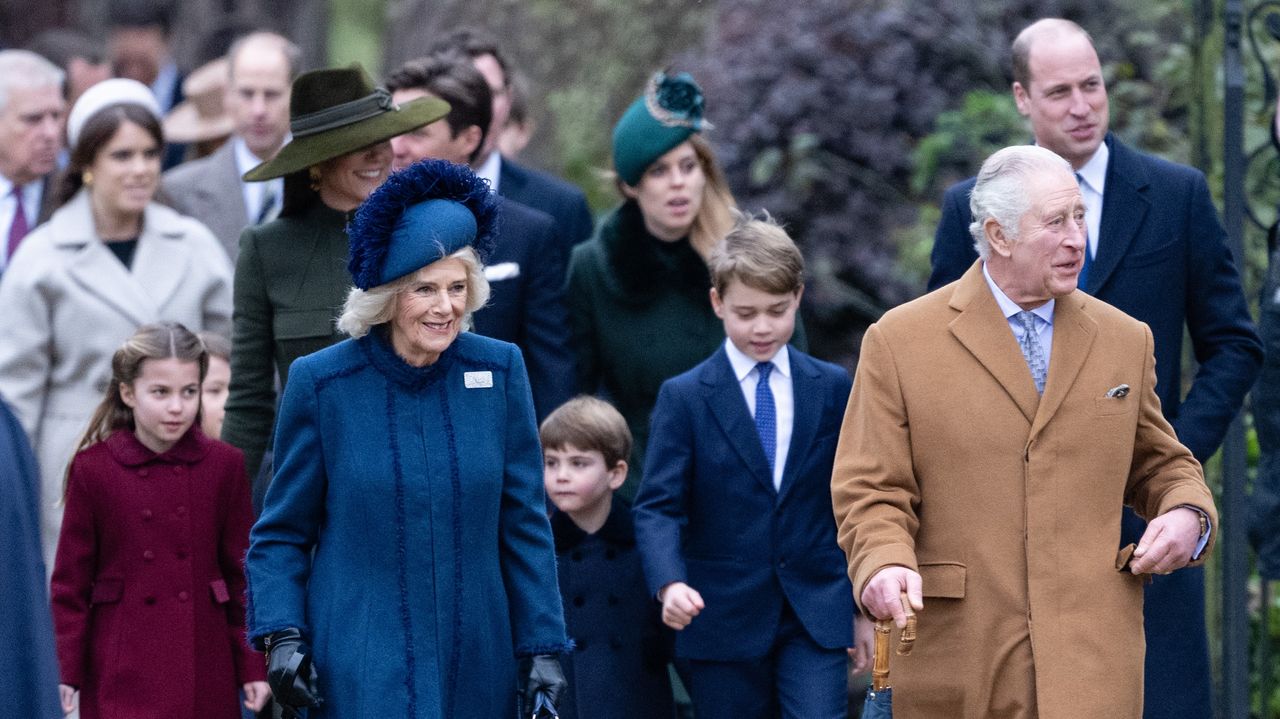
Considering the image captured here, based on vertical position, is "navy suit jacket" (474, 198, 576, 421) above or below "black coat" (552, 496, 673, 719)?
above

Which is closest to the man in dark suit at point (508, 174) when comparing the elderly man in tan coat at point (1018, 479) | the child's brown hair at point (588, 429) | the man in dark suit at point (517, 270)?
the man in dark suit at point (517, 270)

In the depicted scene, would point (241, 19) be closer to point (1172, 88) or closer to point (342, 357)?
point (1172, 88)

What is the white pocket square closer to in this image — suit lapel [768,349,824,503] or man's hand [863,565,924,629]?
suit lapel [768,349,824,503]

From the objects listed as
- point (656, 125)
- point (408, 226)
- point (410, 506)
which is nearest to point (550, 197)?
point (656, 125)

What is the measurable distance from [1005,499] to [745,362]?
1570 millimetres

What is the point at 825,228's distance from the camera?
10242 mm

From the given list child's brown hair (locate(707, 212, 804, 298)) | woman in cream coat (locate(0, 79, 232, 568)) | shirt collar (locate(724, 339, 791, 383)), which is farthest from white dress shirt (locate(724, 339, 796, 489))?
woman in cream coat (locate(0, 79, 232, 568))

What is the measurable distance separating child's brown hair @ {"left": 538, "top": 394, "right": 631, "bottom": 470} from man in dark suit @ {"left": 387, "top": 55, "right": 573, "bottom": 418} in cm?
43

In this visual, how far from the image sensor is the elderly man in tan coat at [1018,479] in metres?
4.96

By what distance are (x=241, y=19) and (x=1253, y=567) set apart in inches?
454

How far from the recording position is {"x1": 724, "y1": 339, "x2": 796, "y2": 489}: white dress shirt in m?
6.39

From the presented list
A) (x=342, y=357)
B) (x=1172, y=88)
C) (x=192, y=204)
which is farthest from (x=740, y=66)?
(x=342, y=357)

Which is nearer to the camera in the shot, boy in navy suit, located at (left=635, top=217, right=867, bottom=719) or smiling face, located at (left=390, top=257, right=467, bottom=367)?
smiling face, located at (left=390, top=257, right=467, bottom=367)

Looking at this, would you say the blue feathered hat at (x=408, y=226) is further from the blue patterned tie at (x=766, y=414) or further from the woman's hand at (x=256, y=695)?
the woman's hand at (x=256, y=695)
